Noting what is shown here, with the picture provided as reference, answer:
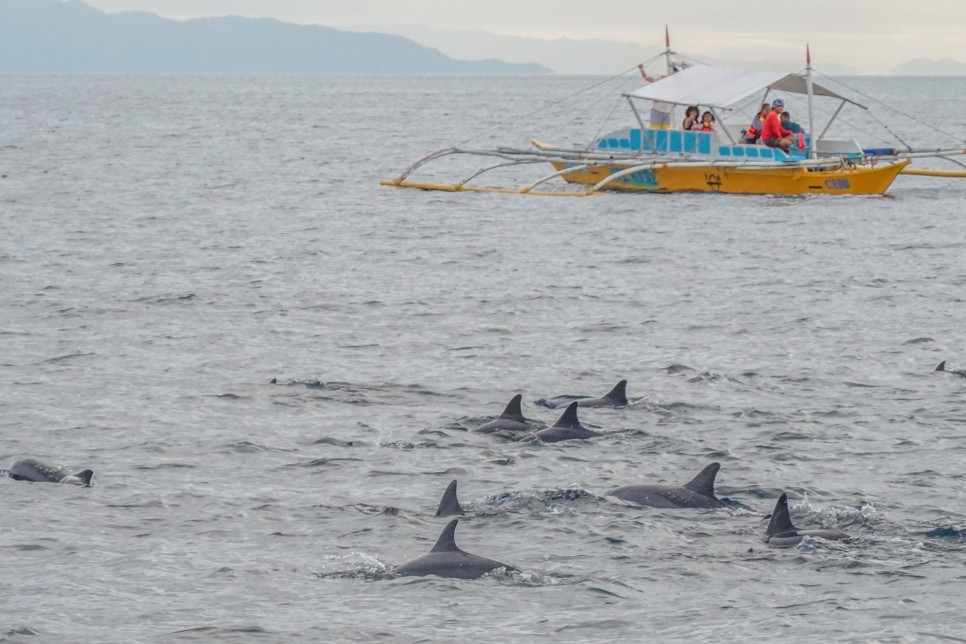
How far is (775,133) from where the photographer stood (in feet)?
133

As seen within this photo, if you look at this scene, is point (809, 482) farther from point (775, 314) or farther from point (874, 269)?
point (874, 269)

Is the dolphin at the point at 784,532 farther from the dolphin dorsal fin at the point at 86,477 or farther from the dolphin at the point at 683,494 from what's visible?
the dolphin dorsal fin at the point at 86,477

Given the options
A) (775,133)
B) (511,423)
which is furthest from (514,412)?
(775,133)

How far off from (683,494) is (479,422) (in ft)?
12.6

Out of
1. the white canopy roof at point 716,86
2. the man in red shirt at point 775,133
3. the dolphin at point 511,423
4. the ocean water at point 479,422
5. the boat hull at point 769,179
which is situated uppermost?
the white canopy roof at point 716,86

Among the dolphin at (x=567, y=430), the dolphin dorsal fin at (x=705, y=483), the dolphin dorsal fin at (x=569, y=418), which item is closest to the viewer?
the dolphin dorsal fin at (x=705, y=483)

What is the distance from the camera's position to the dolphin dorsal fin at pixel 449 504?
13.2m

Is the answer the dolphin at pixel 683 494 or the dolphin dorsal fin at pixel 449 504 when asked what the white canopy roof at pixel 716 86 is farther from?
the dolphin dorsal fin at pixel 449 504

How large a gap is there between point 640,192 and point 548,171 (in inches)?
635

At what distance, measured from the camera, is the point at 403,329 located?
23.5 m

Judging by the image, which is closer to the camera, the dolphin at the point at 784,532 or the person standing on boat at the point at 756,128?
the dolphin at the point at 784,532

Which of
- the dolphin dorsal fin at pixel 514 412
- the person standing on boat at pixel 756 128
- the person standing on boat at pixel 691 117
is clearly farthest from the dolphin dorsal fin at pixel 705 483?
the person standing on boat at pixel 691 117

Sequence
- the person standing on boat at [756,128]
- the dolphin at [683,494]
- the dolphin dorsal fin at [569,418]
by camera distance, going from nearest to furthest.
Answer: the dolphin at [683,494] < the dolphin dorsal fin at [569,418] < the person standing on boat at [756,128]

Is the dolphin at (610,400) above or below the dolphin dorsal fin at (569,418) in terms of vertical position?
below
